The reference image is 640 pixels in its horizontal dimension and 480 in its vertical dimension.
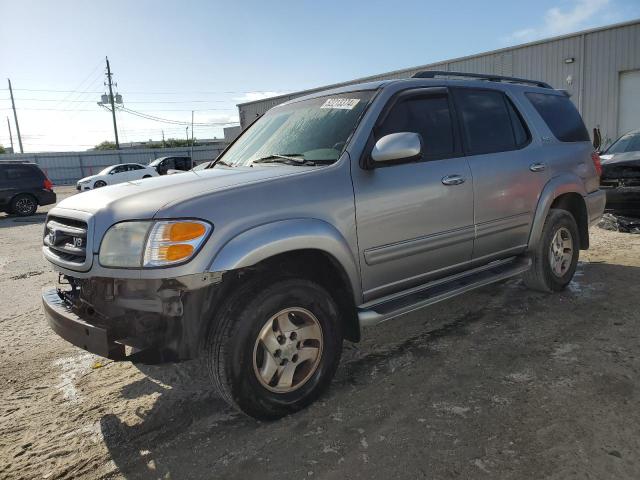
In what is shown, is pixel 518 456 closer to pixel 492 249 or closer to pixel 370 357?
pixel 370 357

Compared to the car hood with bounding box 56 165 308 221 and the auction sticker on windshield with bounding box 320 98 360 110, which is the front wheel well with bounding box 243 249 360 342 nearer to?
the car hood with bounding box 56 165 308 221

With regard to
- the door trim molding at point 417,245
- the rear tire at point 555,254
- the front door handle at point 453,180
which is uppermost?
the front door handle at point 453,180

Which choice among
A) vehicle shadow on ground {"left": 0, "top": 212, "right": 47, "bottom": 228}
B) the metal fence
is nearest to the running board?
vehicle shadow on ground {"left": 0, "top": 212, "right": 47, "bottom": 228}

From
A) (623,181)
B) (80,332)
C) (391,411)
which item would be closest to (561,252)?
(391,411)

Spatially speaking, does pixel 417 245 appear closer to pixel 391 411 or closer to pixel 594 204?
pixel 391 411

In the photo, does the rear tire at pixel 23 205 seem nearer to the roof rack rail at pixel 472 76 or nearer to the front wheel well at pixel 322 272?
the roof rack rail at pixel 472 76

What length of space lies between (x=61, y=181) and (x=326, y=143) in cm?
4322

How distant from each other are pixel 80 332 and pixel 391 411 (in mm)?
1783

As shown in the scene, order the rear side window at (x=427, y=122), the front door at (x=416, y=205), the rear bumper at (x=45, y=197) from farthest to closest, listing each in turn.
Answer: the rear bumper at (x=45, y=197)
the rear side window at (x=427, y=122)
the front door at (x=416, y=205)

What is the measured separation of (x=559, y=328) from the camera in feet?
12.9

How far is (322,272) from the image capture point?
9.87 feet

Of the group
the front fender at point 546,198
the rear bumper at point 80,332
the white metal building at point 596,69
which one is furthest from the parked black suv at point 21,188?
the front fender at point 546,198

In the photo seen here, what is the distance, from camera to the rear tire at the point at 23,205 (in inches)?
603

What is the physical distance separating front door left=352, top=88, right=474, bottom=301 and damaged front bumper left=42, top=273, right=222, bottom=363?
42.4 inches
